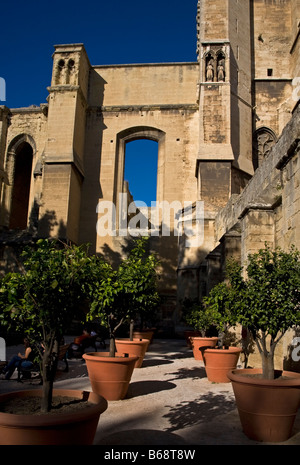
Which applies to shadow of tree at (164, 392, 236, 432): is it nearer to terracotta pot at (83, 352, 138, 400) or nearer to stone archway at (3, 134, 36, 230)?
terracotta pot at (83, 352, 138, 400)

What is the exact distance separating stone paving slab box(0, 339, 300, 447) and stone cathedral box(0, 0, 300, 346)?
25.8ft

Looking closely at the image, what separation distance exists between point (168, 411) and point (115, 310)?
1701 mm

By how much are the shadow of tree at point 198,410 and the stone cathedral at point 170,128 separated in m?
9.17

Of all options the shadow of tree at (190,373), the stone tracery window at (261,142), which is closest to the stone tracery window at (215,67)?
the stone tracery window at (261,142)

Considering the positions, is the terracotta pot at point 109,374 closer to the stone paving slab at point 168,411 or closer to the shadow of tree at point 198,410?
the stone paving slab at point 168,411

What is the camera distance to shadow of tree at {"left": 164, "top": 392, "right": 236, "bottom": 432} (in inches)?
162

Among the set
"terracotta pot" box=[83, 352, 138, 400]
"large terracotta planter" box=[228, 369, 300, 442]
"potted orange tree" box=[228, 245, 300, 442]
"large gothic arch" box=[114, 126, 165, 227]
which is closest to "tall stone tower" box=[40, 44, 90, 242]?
"large gothic arch" box=[114, 126, 165, 227]

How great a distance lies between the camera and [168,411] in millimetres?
4562

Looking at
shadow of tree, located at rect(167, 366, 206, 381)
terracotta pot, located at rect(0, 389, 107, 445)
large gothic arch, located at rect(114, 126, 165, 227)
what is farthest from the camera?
large gothic arch, located at rect(114, 126, 165, 227)

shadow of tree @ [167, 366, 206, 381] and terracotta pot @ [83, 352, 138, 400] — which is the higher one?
terracotta pot @ [83, 352, 138, 400]

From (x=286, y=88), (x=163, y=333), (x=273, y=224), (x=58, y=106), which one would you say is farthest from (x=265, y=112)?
(x=273, y=224)

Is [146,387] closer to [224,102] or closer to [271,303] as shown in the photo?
[271,303]

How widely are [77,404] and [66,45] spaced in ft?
60.1

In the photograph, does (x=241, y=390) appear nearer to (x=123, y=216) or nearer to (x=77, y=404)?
(x=77, y=404)
